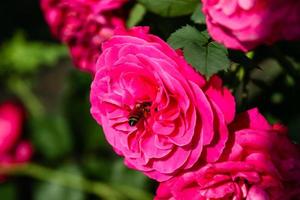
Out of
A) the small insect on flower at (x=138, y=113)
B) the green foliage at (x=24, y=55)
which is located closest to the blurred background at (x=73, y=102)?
the green foliage at (x=24, y=55)

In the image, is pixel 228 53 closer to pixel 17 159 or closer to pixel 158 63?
pixel 158 63

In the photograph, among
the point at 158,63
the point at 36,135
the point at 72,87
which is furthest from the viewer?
the point at 36,135

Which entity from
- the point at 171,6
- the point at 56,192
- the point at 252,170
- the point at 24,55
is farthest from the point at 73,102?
the point at 252,170

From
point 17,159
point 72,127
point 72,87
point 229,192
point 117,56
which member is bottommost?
point 17,159

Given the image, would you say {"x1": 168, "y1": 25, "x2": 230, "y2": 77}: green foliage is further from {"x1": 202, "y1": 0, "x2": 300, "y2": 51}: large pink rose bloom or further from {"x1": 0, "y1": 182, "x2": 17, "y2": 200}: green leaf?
{"x1": 0, "y1": 182, "x2": 17, "y2": 200}: green leaf

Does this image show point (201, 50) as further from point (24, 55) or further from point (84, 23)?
point (24, 55)

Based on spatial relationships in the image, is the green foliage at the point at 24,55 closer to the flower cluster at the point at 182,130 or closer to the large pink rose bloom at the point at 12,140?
the large pink rose bloom at the point at 12,140

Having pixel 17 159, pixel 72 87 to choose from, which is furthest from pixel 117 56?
pixel 17 159
